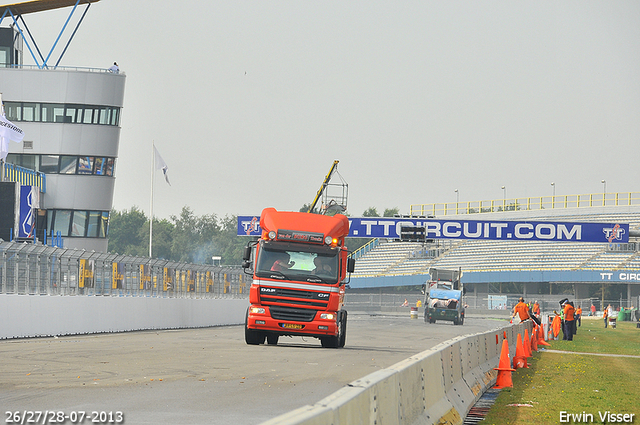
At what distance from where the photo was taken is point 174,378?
13.3 metres

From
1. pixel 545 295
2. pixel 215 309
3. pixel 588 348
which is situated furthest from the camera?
pixel 545 295

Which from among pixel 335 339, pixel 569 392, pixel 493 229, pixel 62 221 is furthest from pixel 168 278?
pixel 493 229

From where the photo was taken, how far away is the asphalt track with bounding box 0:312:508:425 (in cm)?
980

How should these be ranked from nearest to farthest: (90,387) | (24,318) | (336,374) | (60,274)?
(90,387) → (336,374) → (24,318) → (60,274)

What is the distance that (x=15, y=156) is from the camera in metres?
53.5

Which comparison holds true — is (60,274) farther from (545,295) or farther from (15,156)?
(545,295)

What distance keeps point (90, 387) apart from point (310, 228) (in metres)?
10.7

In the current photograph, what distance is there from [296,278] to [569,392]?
8643 millimetres

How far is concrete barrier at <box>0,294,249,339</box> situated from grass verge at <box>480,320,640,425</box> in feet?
42.9

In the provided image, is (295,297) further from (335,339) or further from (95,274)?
(95,274)

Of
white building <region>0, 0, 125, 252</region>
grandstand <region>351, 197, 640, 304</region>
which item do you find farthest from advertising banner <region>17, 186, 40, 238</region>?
grandstand <region>351, 197, 640, 304</region>

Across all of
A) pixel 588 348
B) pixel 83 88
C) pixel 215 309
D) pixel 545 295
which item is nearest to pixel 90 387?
pixel 588 348

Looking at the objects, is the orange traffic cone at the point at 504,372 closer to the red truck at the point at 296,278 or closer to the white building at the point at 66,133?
the red truck at the point at 296,278

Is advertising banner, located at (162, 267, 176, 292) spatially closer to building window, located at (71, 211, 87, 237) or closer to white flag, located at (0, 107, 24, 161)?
white flag, located at (0, 107, 24, 161)
